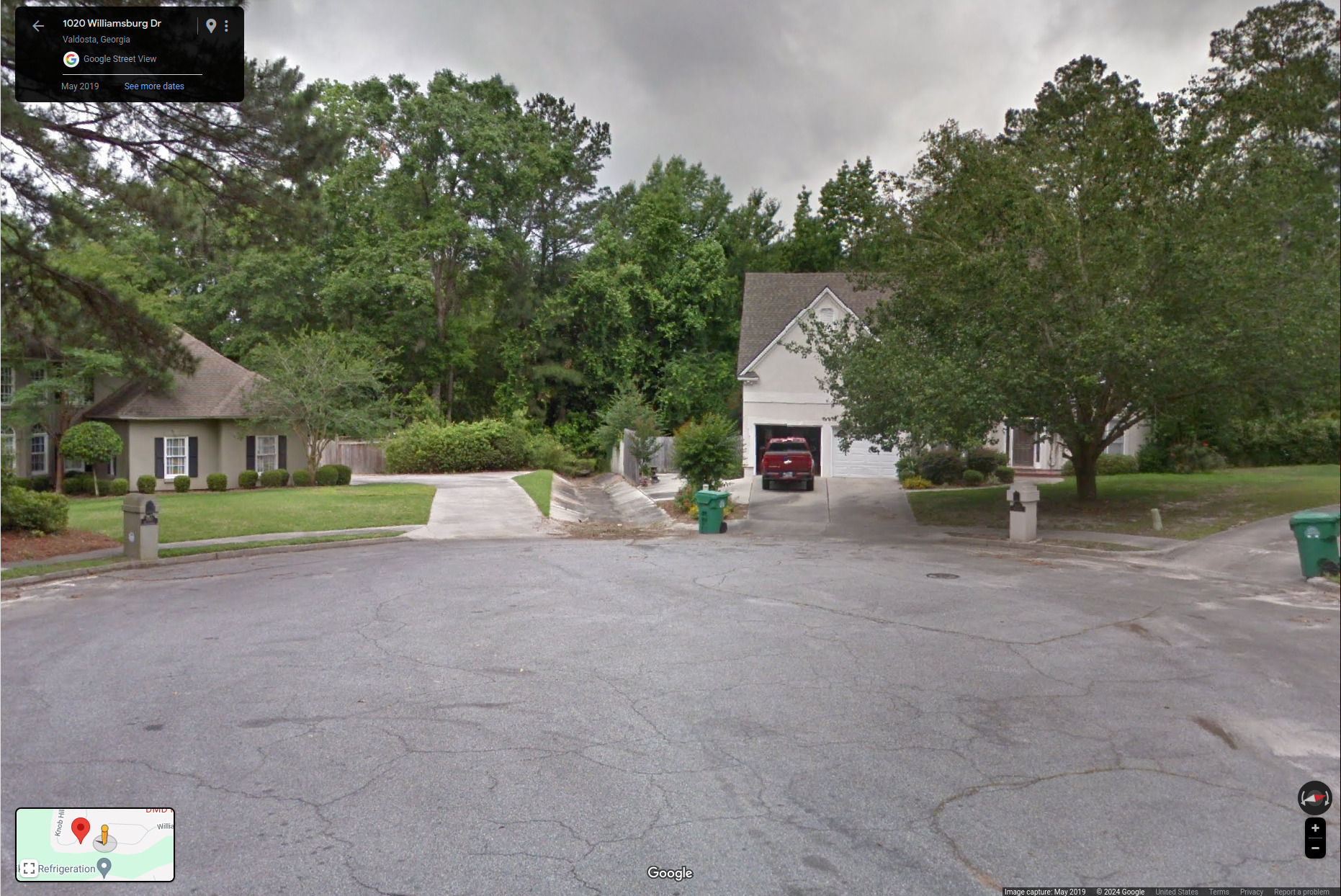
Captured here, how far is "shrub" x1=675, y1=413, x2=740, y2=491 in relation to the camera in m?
23.4

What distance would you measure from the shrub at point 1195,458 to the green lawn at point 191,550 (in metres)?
14.0

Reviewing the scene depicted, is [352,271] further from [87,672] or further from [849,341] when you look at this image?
[87,672]

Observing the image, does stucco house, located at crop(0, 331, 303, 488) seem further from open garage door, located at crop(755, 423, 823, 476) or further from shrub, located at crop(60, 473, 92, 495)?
open garage door, located at crop(755, 423, 823, 476)

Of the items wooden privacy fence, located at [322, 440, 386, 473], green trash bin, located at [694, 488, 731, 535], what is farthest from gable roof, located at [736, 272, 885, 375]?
wooden privacy fence, located at [322, 440, 386, 473]

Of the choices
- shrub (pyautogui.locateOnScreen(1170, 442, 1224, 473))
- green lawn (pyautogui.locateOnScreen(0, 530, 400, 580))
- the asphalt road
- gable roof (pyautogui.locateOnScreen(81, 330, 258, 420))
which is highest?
gable roof (pyautogui.locateOnScreen(81, 330, 258, 420))

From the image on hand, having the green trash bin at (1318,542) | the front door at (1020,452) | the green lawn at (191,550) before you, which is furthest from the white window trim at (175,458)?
the green trash bin at (1318,542)

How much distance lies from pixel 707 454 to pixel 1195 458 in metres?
14.4

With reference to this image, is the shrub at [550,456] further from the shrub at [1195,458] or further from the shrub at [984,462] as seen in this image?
the shrub at [1195,458]

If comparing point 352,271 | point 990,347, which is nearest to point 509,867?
point 990,347

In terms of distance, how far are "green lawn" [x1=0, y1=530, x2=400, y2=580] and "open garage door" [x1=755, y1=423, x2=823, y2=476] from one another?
670 inches

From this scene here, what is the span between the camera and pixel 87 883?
355cm

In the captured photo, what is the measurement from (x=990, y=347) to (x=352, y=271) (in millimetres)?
34283

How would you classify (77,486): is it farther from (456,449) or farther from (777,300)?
(777,300)

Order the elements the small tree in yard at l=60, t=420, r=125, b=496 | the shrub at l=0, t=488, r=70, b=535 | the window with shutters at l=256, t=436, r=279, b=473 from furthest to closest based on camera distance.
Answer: the window with shutters at l=256, t=436, r=279, b=473 → the small tree in yard at l=60, t=420, r=125, b=496 → the shrub at l=0, t=488, r=70, b=535
